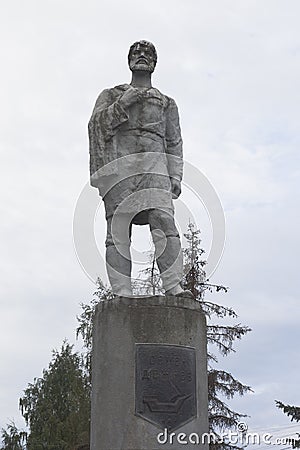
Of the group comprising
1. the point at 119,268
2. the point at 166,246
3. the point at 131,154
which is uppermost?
the point at 131,154

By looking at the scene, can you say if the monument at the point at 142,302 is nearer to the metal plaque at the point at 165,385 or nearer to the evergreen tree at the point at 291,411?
the metal plaque at the point at 165,385

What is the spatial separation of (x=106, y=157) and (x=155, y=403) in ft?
9.69

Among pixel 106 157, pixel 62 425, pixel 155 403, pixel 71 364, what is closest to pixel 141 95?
pixel 106 157

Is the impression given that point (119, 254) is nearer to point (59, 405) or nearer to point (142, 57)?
point (142, 57)

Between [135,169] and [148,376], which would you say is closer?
[148,376]

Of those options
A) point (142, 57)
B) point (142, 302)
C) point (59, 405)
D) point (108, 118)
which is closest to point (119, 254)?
point (142, 302)

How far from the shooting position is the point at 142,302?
7668 millimetres

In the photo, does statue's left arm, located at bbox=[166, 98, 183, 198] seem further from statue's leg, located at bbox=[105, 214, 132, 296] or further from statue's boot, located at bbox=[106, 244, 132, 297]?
statue's boot, located at bbox=[106, 244, 132, 297]

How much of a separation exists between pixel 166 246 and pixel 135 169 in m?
0.99

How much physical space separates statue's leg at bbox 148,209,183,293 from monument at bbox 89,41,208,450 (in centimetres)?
1

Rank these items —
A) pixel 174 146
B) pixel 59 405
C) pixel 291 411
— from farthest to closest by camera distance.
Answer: pixel 59 405 → pixel 291 411 → pixel 174 146

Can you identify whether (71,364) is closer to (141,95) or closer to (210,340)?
(210,340)

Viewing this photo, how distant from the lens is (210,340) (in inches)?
833

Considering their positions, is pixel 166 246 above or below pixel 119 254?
above
